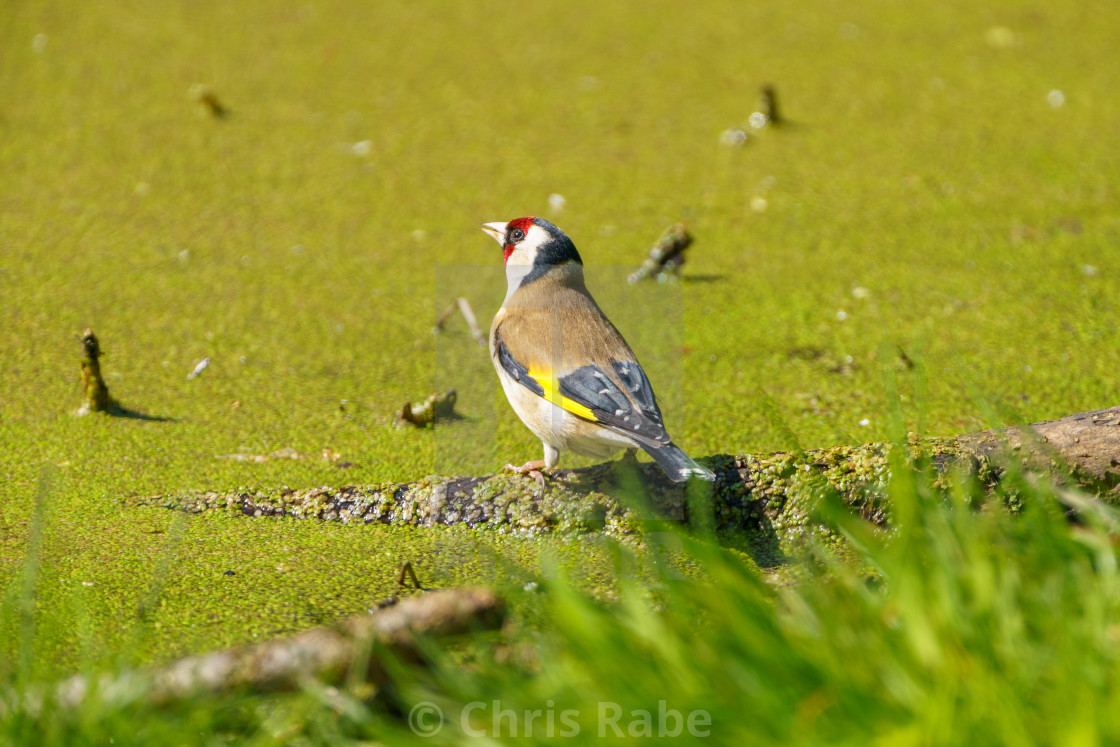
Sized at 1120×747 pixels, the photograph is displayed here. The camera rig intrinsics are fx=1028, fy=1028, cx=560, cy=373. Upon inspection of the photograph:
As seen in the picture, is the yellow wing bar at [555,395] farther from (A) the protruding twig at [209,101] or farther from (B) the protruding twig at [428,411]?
(A) the protruding twig at [209,101]

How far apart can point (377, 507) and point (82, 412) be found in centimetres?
108

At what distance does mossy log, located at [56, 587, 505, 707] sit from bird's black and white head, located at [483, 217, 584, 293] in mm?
1513

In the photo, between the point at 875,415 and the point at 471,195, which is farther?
the point at 471,195

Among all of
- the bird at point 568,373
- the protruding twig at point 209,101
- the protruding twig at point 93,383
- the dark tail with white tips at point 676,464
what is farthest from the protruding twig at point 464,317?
the protruding twig at point 209,101

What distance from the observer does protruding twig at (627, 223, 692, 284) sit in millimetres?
3670

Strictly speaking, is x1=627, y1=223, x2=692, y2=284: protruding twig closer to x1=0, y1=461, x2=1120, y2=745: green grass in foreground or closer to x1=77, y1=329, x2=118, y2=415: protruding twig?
x1=77, y1=329, x2=118, y2=415: protruding twig

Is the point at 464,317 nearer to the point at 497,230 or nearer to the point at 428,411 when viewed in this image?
the point at 497,230

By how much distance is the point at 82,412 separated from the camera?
2.95m

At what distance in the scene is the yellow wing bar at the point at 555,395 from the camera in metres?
2.40

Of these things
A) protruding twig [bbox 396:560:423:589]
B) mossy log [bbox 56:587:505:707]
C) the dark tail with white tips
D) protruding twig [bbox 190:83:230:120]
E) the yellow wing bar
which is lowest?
protruding twig [bbox 190:83:230:120]

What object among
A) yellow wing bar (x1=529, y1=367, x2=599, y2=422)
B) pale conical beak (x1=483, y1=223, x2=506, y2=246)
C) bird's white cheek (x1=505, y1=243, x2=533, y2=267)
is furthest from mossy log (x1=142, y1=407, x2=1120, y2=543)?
pale conical beak (x1=483, y1=223, x2=506, y2=246)

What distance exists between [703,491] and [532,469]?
0.47 metres

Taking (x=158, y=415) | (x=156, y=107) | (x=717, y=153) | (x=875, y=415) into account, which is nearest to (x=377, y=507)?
(x=158, y=415)

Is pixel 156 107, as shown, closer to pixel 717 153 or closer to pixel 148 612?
pixel 717 153
